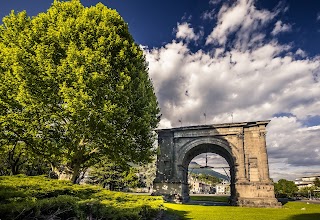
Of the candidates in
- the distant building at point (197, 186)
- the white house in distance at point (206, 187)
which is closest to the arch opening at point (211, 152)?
the white house in distance at point (206, 187)

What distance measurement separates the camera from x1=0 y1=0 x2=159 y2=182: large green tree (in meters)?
11.4

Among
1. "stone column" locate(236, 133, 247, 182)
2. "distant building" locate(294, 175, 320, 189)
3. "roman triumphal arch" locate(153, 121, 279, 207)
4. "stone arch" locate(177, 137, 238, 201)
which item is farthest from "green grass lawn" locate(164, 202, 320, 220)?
"distant building" locate(294, 175, 320, 189)

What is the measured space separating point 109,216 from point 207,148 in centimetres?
2857

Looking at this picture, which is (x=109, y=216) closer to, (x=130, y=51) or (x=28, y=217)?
(x=28, y=217)

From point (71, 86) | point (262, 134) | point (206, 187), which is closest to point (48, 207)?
point (71, 86)

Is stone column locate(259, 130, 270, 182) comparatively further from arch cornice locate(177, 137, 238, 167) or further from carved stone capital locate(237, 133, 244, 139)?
arch cornice locate(177, 137, 238, 167)

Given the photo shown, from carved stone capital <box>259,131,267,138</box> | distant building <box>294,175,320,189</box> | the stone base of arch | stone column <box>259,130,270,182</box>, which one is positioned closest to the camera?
the stone base of arch

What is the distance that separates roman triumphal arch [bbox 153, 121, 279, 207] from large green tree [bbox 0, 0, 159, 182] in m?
16.2

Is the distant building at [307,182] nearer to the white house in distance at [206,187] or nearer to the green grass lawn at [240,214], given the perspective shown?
the white house in distance at [206,187]

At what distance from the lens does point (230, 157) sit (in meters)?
29.3

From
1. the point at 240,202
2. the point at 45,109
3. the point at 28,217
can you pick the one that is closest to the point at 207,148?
the point at 240,202

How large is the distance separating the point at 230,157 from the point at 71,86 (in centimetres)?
2392

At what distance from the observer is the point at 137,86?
1471cm

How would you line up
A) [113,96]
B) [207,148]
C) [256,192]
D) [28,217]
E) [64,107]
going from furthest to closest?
1. [207,148]
2. [256,192]
3. [113,96]
4. [64,107]
5. [28,217]
